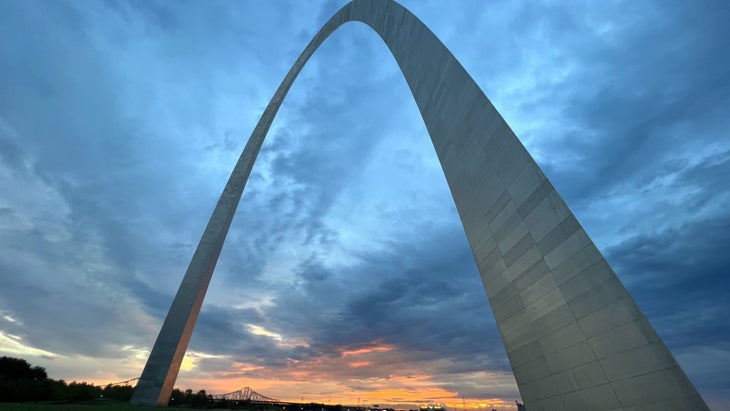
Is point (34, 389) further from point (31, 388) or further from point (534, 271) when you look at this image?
point (534, 271)

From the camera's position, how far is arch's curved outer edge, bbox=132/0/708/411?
24.9 ft

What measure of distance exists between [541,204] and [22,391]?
2934cm

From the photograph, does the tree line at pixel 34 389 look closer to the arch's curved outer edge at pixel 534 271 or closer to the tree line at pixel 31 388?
the tree line at pixel 31 388

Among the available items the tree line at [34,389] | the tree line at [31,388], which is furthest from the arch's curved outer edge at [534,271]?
the tree line at [31,388]

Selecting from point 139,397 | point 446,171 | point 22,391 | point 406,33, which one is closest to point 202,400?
point 22,391

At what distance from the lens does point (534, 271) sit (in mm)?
10367

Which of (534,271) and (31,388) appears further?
(31,388)

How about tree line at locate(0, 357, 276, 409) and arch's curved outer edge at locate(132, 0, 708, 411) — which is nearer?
arch's curved outer edge at locate(132, 0, 708, 411)

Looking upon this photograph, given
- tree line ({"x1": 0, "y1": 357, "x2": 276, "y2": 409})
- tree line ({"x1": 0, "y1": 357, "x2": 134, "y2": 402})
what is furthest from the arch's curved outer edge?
→ tree line ({"x1": 0, "y1": 357, "x2": 134, "y2": 402})

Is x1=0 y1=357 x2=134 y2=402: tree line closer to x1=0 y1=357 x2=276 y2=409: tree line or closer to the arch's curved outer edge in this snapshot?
x1=0 y1=357 x2=276 y2=409: tree line

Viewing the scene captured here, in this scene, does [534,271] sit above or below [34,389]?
above

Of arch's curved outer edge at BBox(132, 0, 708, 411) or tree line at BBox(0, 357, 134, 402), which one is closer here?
arch's curved outer edge at BBox(132, 0, 708, 411)

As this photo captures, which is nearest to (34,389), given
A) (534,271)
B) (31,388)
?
(31,388)

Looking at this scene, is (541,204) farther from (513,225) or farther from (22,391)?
(22,391)
